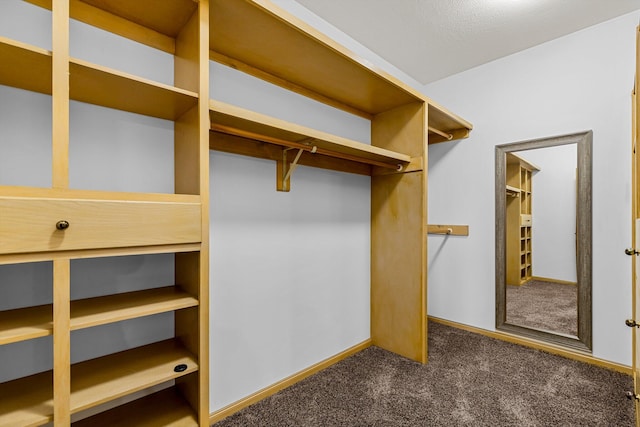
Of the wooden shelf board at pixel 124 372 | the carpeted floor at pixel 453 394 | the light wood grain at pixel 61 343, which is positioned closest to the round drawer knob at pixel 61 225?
the light wood grain at pixel 61 343

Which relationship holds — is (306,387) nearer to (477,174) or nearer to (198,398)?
(198,398)

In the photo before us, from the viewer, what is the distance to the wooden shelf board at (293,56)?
4.60 feet

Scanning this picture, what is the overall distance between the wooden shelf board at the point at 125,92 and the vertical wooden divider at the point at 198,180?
7 cm

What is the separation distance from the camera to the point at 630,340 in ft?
7.19

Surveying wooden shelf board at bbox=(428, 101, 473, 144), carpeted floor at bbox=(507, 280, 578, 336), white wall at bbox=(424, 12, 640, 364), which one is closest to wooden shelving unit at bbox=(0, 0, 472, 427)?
wooden shelf board at bbox=(428, 101, 473, 144)

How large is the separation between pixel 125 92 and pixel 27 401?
112 cm

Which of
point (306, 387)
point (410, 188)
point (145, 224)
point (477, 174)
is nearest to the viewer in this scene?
point (145, 224)

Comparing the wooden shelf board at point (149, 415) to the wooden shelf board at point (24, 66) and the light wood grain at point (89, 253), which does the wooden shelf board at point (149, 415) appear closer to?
the light wood grain at point (89, 253)

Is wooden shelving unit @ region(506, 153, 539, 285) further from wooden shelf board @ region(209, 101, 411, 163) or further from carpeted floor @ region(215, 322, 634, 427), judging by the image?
wooden shelf board @ region(209, 101, 411, 163)

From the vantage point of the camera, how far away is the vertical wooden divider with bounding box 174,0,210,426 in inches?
48.9

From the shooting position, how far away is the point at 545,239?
105 inches

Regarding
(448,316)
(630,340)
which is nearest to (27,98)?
Answer: (448,316)

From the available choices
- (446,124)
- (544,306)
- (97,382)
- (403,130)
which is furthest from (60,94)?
(544,306)

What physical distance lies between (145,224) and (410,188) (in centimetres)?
187
